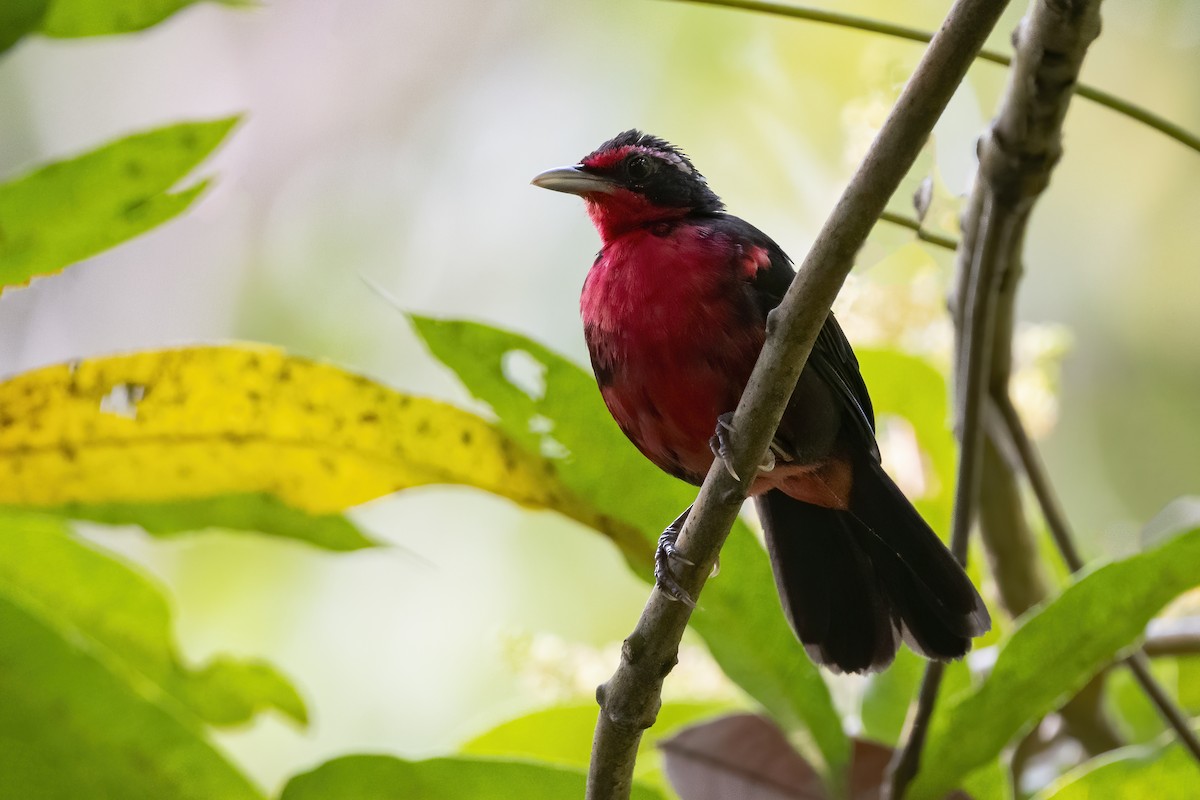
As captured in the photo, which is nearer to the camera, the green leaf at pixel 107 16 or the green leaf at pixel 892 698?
the green leaf at pixel 107 16

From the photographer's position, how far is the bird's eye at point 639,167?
2.33 meters

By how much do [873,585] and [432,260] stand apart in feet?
10.7

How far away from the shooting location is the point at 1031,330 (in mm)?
2709

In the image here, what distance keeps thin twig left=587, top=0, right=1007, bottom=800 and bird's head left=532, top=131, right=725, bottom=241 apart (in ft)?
2.78

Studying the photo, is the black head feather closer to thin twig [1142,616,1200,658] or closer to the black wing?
the black wing

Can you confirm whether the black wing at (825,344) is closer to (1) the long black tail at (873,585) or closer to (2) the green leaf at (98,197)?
(1) the long black tail at (873,585)

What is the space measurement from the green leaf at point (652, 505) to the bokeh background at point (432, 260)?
231 centimetres

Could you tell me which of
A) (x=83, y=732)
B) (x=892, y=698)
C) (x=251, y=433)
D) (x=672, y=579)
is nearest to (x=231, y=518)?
(x=251, y=433)

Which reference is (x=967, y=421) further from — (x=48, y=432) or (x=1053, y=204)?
(x=1053, y=204)

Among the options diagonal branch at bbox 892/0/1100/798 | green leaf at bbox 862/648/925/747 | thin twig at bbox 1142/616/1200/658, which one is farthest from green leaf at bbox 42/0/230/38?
thin twig at bbox 1142/616/1200/658

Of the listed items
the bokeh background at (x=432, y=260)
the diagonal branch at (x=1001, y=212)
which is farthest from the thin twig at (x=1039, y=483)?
the bokeh background at (x=432, y=260)

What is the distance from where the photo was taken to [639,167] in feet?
7.73

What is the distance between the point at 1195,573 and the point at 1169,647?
0.71 metres

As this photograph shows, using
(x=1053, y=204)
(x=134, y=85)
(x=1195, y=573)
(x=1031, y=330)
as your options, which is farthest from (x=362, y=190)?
(x=1195, y=573)
